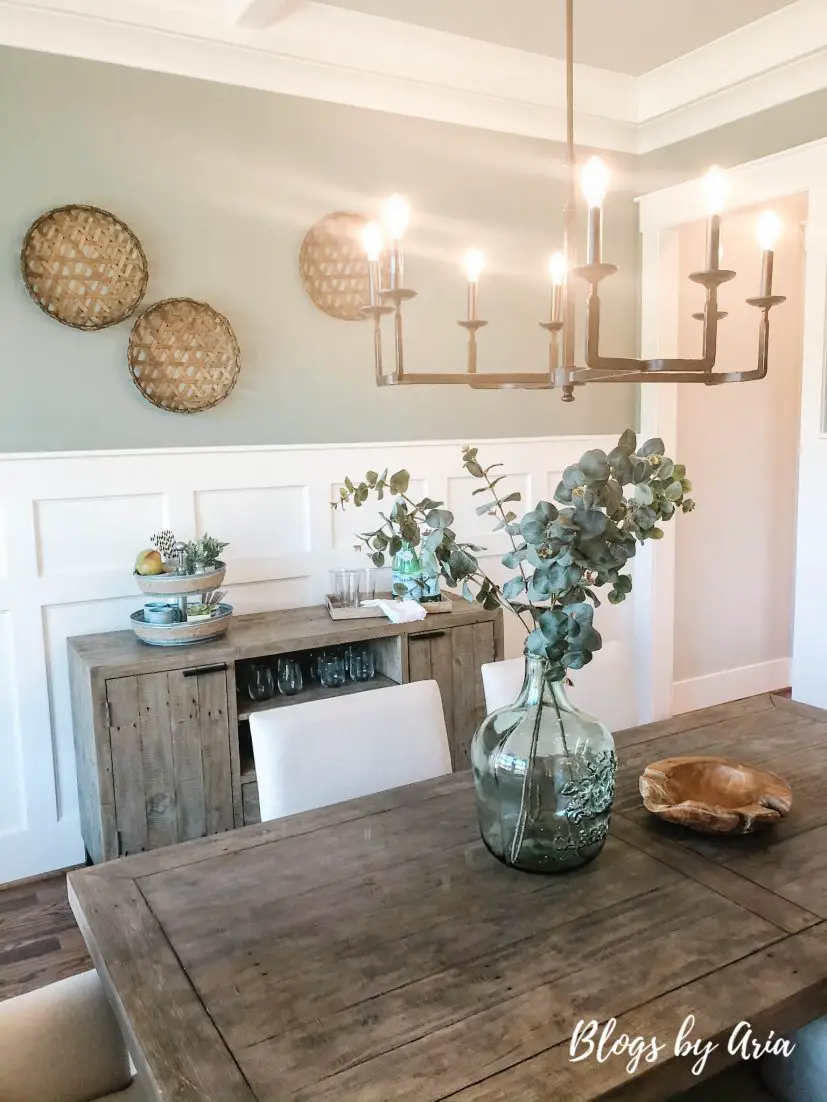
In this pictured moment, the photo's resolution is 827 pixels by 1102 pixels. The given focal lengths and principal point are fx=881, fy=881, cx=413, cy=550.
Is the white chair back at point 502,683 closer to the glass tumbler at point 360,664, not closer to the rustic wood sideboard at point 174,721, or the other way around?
A: the rustic wood sideboard at point 174,721

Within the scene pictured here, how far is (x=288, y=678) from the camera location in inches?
111

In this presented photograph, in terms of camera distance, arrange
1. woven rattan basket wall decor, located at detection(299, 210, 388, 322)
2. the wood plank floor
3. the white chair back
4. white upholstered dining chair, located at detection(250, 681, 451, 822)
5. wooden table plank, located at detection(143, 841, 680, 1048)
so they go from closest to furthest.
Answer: wooden table plank, located at detection(143, 841, 680, 1048), white upholstered dining chair, located at detection(250, 681, 451, 822), the white chair back, the wood plank floor, woven rattan basket wall decor, located at detection(299, 210, 388, 322)

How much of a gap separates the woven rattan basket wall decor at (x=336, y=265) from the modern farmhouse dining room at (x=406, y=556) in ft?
0.04

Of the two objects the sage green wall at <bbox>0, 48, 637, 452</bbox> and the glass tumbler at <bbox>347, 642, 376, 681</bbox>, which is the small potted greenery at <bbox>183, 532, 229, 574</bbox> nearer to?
the sage green wall at <bbox>0, 48, 637, 452</bbox>

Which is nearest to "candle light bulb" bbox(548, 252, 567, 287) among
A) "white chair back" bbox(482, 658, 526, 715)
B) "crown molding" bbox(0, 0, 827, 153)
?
"white chair back" bbox(482, 658, 526, 715)

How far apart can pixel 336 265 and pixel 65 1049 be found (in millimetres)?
2534

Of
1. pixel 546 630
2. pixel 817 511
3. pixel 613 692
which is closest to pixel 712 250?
pixel 546 630

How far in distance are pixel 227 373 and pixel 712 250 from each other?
1.97 m

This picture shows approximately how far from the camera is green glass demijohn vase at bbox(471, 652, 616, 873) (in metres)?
1.38

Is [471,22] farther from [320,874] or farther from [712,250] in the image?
[320,874]

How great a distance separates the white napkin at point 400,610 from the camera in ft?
9.52

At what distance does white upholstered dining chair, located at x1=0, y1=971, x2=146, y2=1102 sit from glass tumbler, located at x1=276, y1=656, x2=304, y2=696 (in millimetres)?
1530

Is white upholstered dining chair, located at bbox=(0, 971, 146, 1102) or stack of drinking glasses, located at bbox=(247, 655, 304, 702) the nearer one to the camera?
white upholstered dining chair, located at bbox=(0, 971, 146, 1102)

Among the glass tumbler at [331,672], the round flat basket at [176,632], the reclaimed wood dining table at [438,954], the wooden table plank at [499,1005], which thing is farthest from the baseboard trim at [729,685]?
the wooden table plank at [499,1005]
